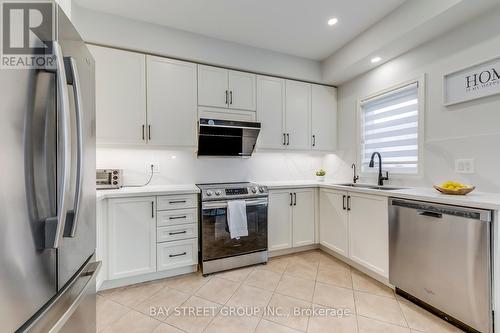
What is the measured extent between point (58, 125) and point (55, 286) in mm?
549

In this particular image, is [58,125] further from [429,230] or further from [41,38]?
[429,230]

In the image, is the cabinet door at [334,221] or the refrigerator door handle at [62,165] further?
the cabinet door at [334,221]

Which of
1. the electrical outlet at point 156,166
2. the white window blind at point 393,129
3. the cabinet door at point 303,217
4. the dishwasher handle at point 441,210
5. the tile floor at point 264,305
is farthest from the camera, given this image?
the cabinet door at point 303,217

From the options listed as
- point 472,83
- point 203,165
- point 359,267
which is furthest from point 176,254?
point 472,83

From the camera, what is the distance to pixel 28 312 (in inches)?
24.4

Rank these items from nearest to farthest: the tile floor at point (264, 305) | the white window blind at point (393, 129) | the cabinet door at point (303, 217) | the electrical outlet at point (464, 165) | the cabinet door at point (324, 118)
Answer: the tile floor at point (264, 305) → the electrical outlet at point (464, 165) → the white window blind at point (393, 129) → the cabinet door at point (303, 217) → the cabinet door at point (324, 118)

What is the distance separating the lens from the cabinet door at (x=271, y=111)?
296cm

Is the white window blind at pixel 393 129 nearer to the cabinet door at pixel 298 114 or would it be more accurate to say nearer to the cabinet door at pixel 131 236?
the cabinet door at pixel 298 114

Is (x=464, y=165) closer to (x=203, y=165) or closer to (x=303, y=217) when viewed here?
(x=303, y=217)

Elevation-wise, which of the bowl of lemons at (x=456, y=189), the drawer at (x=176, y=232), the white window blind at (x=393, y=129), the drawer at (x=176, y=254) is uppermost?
the white window blind at (x=393, y=129)

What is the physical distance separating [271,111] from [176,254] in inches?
83.8

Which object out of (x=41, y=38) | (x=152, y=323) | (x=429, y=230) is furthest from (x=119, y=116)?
(x=429, y=230)

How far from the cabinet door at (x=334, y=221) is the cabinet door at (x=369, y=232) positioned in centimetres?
9

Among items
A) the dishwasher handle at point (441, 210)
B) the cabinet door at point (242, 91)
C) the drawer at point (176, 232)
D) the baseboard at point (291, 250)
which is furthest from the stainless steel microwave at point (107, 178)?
the dishwasher handle at point (441, 210)
